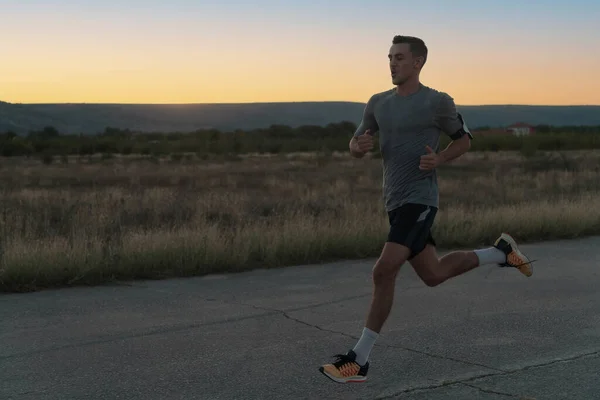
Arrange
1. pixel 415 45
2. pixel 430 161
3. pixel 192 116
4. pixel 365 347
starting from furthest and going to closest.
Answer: pixel 192 116 < pixel 415 45 < pixel 365 347 < pixel 430 161

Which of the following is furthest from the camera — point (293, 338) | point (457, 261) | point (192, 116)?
point (192, 116)

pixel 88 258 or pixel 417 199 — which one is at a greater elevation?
pixel 417 199

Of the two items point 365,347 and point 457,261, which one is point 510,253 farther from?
point 365,347

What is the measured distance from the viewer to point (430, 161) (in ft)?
16.6

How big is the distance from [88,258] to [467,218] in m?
7.06

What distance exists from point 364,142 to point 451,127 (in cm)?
56

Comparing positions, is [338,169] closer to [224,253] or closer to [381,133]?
[224,253]

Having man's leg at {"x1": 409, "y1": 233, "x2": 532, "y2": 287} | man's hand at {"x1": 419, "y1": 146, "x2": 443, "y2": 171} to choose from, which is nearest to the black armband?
man's hand at {"x1": 419, "y1": 146, "x2": 443, "y2": 171}

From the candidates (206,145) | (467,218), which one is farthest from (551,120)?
(467,218)

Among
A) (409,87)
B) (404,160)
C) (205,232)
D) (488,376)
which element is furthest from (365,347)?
(205,232)

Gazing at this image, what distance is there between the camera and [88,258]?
9.42 m

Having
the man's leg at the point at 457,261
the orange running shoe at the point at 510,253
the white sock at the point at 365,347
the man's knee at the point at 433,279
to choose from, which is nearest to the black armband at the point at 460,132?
the man's leg at the point at 457,261

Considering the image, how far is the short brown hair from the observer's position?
5.26m

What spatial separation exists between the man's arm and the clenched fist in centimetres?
45
